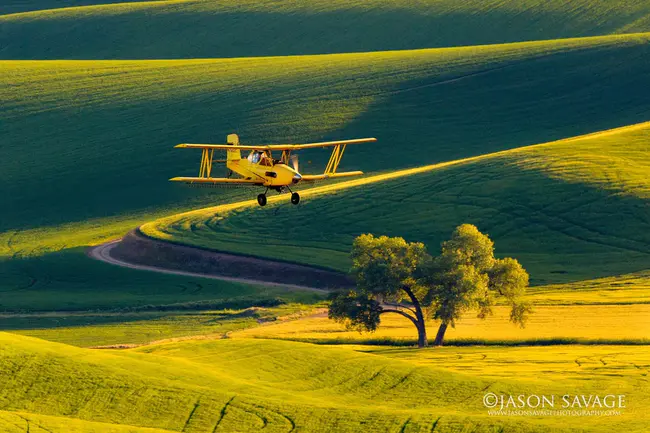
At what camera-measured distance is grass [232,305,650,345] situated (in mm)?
84625

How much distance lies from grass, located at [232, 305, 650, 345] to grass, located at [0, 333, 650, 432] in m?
6.66

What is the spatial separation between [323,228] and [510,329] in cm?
4091

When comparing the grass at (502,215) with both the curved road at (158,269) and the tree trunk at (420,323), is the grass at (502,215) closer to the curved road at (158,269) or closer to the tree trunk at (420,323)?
the curved road at (158,269)

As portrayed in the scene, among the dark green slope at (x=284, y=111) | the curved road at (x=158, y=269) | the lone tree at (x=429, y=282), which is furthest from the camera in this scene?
the dark green slope at (x=284, y=111)

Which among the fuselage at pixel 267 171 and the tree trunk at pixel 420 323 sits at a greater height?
the fuselage at pixel 267 171

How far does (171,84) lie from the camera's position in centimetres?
18862

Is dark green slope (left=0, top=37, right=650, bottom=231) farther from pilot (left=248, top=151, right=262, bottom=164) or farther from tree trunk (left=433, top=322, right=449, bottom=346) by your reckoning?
pilot (left=248, top=151, right=262, bottom=164)

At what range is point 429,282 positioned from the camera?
89938 millimetres

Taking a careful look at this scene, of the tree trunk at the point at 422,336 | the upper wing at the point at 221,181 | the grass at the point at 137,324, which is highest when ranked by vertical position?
the upper wing at the point at 221,181

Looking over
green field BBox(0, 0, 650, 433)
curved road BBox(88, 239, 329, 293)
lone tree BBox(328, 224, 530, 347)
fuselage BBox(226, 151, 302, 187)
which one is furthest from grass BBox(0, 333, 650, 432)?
curved road BBox(88, 239, 329, 293)

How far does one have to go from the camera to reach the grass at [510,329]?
84625 millimetres

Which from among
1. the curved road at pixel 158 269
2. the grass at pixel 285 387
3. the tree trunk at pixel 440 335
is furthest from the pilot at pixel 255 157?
the curved road at pixel 158 269

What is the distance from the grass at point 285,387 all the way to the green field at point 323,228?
0.19 m

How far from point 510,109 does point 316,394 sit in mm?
116121
